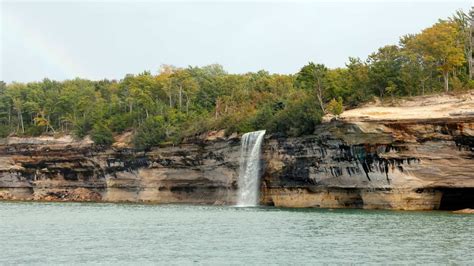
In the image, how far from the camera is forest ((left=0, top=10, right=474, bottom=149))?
56.2m

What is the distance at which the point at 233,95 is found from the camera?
82.0 metres

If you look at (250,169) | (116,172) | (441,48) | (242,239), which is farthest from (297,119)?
(116,172)

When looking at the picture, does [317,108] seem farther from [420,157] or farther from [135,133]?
[135,133]

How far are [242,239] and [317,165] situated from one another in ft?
78.3

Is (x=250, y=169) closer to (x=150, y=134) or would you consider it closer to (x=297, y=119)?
(x=297, y=119)

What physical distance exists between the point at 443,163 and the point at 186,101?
45.9m

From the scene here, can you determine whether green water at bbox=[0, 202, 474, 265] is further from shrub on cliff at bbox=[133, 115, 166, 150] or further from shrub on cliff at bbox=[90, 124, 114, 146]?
shrub on cliff at bbox=[90, 124, 114, 146]

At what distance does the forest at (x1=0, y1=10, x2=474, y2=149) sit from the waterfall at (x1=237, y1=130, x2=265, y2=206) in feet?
5.80

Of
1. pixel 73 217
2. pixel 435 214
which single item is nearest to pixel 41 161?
pixel 73 217

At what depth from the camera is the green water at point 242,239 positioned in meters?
25.1

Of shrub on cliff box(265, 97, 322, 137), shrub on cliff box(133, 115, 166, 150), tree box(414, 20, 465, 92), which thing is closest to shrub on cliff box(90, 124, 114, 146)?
shrub on cliff box(133, 115, 166, 150)

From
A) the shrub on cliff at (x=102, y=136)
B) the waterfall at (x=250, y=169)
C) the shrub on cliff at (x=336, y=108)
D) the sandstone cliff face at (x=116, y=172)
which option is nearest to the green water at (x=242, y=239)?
the shrub on cliff at (x=336, y=108)

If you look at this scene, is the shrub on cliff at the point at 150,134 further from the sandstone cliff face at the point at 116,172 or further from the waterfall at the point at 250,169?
the waterfall at the point at 250,169

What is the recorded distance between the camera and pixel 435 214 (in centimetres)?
4394
